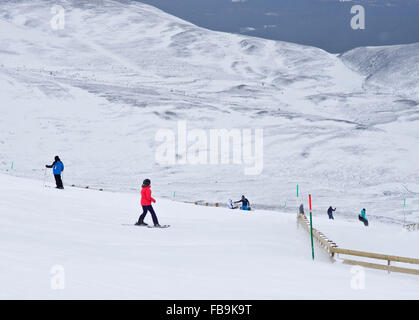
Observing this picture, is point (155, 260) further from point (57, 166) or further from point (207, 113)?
point (207, 113)

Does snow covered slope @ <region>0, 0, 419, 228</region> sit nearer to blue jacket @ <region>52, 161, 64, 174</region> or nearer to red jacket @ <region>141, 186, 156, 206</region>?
blue jacket @ <region>52, 161, 64, 174</region>

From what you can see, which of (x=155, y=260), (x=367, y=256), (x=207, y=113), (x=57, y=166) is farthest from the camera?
(x=207, y=113)

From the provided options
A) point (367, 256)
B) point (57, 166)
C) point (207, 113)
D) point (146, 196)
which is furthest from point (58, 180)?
point (207, 113)

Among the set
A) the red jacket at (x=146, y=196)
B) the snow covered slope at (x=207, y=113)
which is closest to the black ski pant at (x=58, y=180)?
the red jacket at (x=146, y=196)

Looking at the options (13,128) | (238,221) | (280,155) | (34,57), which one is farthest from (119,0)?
(238,221)

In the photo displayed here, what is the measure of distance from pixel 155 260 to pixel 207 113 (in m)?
38.9

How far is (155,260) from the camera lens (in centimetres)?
857

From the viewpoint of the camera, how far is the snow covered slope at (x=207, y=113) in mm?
31422

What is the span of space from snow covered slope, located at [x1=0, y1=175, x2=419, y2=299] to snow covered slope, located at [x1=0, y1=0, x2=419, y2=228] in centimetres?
1534

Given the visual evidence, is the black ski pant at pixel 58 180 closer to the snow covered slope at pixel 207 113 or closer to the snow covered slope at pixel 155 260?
the snow covered slope at pixel 155 260

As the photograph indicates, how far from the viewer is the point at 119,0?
109 metres

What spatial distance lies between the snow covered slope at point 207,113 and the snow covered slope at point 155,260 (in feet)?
50.3

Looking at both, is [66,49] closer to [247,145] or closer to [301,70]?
[301,70]
